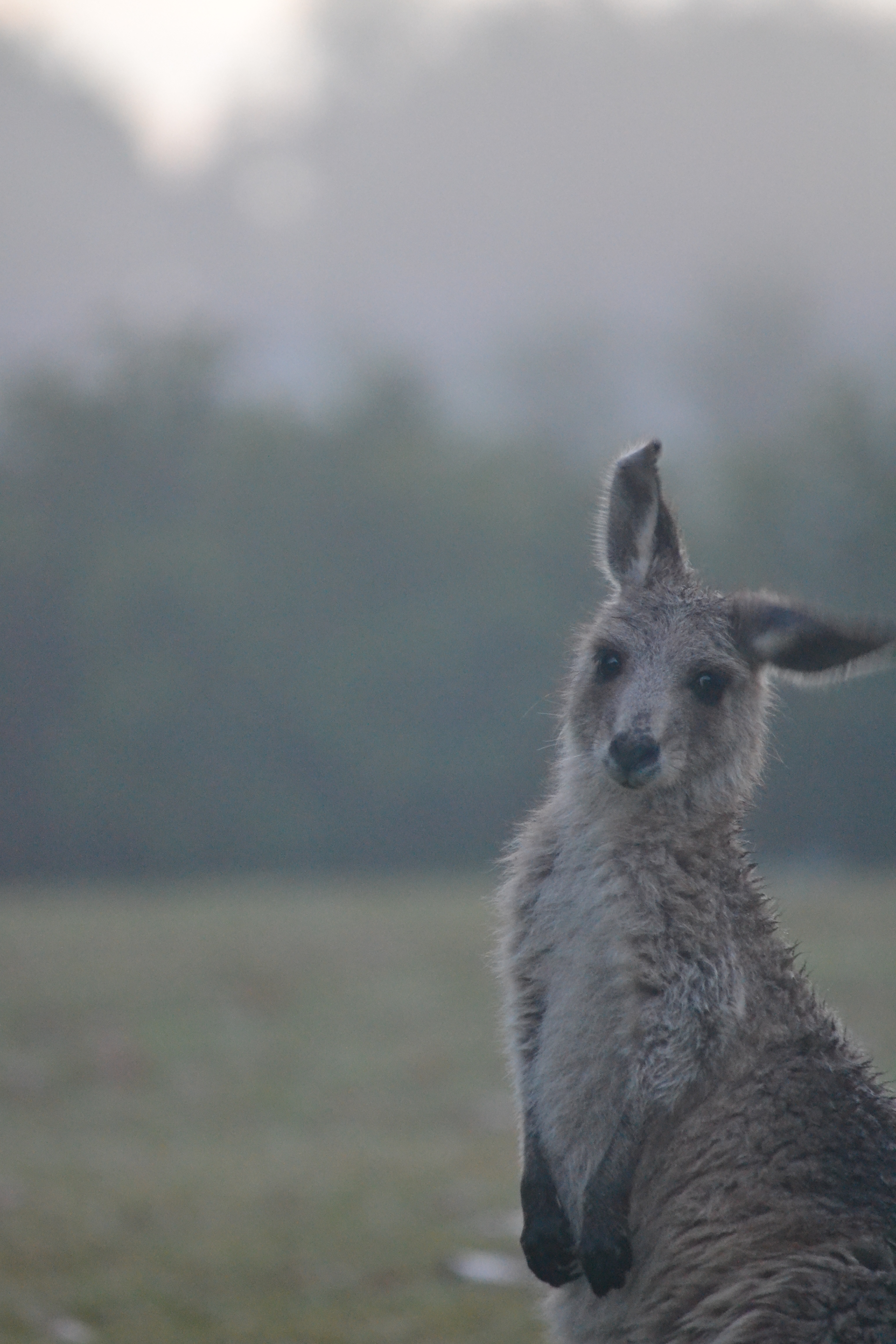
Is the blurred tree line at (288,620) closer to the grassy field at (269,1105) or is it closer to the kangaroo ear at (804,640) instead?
the grassy field at (269,1105)

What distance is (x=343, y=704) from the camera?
33969mm

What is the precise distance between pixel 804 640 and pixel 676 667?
0.37 meters

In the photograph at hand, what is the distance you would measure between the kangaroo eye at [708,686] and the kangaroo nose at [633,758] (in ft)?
1.05

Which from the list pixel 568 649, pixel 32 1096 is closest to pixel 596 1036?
pixel 568 649

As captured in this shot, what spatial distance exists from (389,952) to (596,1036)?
1223 cm

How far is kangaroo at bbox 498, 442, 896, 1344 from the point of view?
4.00 metres

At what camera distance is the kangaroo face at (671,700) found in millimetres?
4488

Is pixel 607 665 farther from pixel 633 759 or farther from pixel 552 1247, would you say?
pixel 552 1247

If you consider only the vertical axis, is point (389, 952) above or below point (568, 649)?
below

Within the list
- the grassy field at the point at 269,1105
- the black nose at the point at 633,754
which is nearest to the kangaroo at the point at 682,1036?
the black nose at the point at 633,754

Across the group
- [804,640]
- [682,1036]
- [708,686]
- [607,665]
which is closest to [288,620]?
[607,665]

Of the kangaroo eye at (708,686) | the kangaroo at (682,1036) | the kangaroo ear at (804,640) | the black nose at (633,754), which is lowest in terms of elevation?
the kangaroo at (682,1036)

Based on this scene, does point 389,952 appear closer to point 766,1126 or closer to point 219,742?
point 766,1126

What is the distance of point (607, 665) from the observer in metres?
4.78
